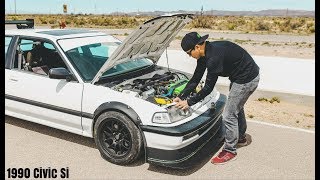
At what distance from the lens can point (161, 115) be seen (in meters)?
4.23

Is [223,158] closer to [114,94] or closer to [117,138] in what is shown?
[117,138]

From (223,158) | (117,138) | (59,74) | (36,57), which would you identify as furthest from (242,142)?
(36,57)

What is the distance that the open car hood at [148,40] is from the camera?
4582 mm

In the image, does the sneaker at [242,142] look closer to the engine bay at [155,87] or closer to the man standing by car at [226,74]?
the man standing by car at [226,74]

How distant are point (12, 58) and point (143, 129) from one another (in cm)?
263

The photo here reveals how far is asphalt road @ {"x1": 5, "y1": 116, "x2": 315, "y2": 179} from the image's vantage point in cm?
439

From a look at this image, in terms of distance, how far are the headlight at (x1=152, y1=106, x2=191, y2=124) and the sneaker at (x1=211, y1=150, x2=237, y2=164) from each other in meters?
0.71

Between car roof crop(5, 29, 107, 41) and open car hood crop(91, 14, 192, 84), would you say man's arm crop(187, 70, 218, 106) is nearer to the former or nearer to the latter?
open car hood crop(91, 14, 192, 84)

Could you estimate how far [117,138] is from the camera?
4.54 meters

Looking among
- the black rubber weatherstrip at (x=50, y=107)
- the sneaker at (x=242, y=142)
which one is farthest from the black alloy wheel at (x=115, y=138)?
the sneaker at (x=242, y=142)

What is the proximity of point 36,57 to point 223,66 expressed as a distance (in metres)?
3.02

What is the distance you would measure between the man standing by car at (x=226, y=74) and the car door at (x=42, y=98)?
138 cm

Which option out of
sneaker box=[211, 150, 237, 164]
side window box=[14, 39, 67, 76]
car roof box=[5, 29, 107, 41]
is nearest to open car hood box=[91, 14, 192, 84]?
car roof box=[5, 29, 107, 41]

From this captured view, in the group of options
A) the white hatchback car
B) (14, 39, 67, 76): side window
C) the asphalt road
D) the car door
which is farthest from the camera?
(14, 39, 67, 76): side window
